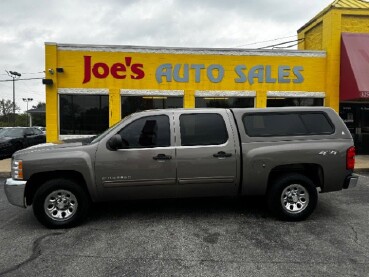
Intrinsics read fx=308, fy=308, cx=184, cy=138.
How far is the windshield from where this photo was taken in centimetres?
1423

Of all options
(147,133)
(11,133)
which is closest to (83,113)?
(11,133)

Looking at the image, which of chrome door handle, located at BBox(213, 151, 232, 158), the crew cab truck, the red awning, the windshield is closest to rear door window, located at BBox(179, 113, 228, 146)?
the crew cab truck

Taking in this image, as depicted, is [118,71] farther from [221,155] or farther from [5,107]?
[5,107]

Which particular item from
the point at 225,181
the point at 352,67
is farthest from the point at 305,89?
the point at 225,181

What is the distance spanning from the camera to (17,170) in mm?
4699

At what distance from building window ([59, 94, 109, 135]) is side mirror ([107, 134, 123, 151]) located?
7469mm

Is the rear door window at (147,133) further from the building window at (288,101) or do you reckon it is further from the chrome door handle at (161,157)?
the building window at (288,101)

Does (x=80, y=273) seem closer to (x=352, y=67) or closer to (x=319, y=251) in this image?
(x=319, y=251)

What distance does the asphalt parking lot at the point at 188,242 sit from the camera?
3490 millimetres

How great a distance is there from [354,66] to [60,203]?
11336 mm

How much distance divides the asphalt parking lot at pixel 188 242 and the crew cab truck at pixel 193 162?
439 mm

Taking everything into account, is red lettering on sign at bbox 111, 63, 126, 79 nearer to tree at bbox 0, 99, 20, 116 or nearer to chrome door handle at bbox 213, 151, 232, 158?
chrome door handle at bbox 213, 151, 232, 158

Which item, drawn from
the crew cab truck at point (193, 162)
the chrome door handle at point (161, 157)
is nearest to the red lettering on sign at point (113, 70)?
the crew cab truck at point (193, 162)

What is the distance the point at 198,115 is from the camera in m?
5.15
